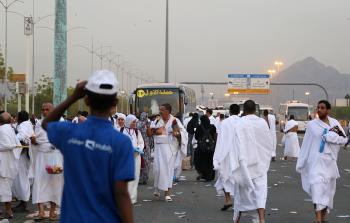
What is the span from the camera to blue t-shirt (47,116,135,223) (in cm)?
409

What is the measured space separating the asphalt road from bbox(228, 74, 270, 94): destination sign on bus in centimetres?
4941

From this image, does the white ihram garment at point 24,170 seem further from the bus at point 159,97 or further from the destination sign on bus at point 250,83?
the destination sign on bus at point 250,83

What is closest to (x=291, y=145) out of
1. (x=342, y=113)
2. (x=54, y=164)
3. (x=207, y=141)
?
(x=207, y=141)

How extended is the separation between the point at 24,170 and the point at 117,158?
31.4 feet

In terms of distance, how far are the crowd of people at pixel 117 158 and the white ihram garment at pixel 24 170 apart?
0.7 inches

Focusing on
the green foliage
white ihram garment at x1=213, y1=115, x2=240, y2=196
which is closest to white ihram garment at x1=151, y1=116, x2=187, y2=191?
white ihram garment at x1=213, y1=115, x2=240, y2=196

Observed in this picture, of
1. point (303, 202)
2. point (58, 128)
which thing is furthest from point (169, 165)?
point (58, 128)

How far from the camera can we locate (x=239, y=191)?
1076 cm

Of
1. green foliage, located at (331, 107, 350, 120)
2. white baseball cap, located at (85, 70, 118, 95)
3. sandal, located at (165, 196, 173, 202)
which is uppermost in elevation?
white baseball cap, located at (85, 70, 118, 95)

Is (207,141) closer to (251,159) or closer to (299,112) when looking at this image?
(251,159)

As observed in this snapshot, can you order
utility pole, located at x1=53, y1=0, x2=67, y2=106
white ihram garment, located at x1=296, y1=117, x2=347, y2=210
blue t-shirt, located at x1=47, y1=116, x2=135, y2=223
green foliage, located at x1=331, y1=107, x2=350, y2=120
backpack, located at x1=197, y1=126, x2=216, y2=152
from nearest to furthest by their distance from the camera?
blue t-shirt, located at x1=47, y1=116, x2=135, y2=223
white ihram garment, located at x1=296, y1=117, x2=347, y2=210
utility pole, located at x1=53, y1=0, x2=67, y2=106
backpack, located at x1=197, y1=126, x2=216, y2=152
green foliage, located at x1=331, y1=107, x2=350, y2=120

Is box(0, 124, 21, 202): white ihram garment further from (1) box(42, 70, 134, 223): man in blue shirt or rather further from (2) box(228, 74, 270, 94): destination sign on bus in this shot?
(2) box(228, 74, 270, 94): destination sign on bus

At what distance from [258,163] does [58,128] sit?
21.5 ft

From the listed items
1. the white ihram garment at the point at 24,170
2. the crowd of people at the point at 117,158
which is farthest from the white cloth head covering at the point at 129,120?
the white ihram garment at the point at 24,170
